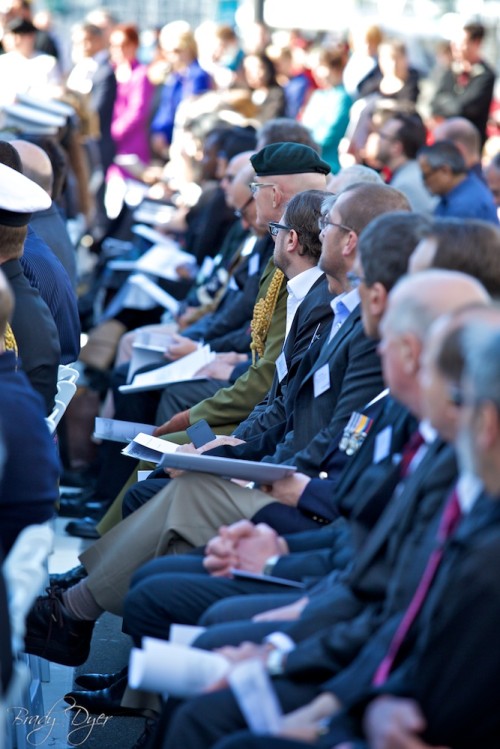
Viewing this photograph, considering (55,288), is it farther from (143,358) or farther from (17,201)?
(143,358)

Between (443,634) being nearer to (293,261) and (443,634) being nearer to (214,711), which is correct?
(214,711)

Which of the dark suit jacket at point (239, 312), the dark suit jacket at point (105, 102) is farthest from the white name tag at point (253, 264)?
the dark suit jacket at point (105, 102)

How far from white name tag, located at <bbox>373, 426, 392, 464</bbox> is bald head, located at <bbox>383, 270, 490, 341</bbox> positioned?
0.60 m

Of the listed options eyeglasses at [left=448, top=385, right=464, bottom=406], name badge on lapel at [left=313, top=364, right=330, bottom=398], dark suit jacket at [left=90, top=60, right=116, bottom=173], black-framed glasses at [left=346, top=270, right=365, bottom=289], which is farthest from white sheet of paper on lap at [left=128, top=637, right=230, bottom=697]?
dark suit jacket at [left=90, top=60, right=116, bottom=173]

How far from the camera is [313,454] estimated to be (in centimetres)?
377

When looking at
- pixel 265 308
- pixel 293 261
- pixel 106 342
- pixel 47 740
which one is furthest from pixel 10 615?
pixel 106 342

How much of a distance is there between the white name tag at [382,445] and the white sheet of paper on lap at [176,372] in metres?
2.61

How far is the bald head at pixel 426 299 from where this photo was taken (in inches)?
101

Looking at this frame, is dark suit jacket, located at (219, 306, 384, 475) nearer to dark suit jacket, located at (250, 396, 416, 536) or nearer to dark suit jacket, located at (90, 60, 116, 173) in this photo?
dark suit jacket, located at (250, 396, 416, 536)

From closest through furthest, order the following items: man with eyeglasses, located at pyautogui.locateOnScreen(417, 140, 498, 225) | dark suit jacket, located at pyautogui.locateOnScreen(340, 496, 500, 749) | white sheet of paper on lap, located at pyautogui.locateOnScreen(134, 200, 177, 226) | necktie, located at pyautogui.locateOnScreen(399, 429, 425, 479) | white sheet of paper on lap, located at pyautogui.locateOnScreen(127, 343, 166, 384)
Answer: dark suit jacket, located at pyautogui.locateOnScreen(340, 496, 500, 749)
necktie, located at pyautogui.locateOnScreen(399, 429, 425, 479)
white sheet of paper on lap, located at pyautogui.locateOnScreen(127, 343, 166, 384)
man with eyeglasses, located at pyautogui.locateOnScreen(417, 140, 498, 225)
white sheet of paper on lap, located at pyautogui.locateOnScreen(134, 200, 177, 226)

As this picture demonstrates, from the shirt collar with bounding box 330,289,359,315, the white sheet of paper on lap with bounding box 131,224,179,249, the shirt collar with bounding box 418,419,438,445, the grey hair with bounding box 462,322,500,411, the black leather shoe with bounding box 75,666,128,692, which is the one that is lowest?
the white sheet of paper on lap with bounding box 131,224,179,249

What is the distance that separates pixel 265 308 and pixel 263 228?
0.84 m

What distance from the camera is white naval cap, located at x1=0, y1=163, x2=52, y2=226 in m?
4.04

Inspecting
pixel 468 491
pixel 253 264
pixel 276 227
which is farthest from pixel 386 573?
pixel 253 264
